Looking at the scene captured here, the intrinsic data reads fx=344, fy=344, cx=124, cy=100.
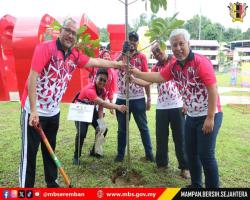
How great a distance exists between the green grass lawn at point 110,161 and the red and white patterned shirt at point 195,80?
4.47ft

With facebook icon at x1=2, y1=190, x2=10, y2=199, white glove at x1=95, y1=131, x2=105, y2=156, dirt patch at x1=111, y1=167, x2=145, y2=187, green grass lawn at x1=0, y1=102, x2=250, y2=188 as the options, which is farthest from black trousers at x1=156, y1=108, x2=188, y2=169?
facebook icon at x1=2, y1=190, x2=10, y2=199

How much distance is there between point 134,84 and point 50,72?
1806mm

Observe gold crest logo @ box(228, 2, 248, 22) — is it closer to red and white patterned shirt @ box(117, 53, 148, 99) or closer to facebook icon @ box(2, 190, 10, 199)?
red and white patterned shirt @ box(117, 53, 148, 99)

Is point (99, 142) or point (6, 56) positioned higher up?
point (6, 56)

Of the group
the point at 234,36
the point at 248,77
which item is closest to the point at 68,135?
the point at 248,77

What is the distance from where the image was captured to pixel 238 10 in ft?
52.3

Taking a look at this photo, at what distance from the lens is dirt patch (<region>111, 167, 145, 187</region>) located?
14.1ft

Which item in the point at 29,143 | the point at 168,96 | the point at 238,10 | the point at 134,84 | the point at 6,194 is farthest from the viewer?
the point at 238,10

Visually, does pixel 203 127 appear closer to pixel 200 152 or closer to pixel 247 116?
pixel 200 152

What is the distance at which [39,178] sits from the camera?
4617mm

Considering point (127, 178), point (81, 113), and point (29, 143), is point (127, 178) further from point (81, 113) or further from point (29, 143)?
point (29, 143)

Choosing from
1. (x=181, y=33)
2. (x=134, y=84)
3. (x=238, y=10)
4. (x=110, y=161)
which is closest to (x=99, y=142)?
(x=110, y=161)

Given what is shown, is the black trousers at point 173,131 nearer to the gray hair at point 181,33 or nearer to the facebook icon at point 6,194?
the gray hair at point 181,33

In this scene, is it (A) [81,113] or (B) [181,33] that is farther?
(A) [81,113]
